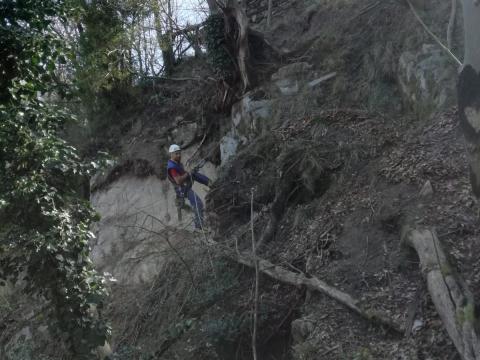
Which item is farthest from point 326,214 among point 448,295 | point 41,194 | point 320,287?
point 41,194

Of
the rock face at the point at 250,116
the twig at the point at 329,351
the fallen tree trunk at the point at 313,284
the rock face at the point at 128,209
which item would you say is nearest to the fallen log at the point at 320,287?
the fallen tree trunk at the point at 313,284

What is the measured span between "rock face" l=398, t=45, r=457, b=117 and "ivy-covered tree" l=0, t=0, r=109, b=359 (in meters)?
5.57

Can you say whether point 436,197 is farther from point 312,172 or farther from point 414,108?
point 414,108

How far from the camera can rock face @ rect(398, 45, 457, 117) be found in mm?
9539

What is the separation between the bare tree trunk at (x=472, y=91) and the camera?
165 inches

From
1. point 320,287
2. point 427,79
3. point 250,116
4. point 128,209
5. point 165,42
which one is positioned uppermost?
point 165,42

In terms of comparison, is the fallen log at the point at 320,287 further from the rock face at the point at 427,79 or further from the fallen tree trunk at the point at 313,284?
the rock face at the point at 427,79

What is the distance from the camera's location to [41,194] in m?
7.21

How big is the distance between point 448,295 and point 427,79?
5508mm

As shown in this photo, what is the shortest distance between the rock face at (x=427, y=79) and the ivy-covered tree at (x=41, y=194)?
5.57m

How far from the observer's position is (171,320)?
27.7ft

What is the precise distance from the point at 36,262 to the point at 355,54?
329 inches

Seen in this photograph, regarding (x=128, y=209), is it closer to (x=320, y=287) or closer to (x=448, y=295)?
(x=320, y=287)

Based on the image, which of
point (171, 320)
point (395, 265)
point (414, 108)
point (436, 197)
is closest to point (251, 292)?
point (171, 320)
